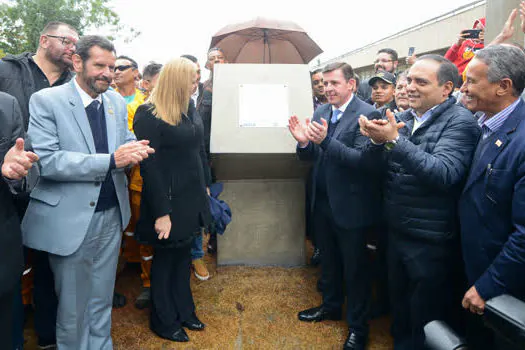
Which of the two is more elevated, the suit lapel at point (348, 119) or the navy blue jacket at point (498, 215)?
the suit lapel at point (348, 119)

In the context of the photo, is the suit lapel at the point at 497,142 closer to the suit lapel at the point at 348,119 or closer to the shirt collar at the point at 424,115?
the shirt collar at the point at 424,115

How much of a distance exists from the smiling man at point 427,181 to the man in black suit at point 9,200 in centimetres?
174

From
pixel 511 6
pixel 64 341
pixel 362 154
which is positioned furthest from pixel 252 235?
pixel 511 6

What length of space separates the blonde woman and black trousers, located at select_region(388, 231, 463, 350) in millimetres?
1380

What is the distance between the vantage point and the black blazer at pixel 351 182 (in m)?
2.69

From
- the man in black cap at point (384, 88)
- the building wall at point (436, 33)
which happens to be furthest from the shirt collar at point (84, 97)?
the building wall at point (436, 33)

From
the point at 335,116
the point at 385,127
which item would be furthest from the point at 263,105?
the point at 385,127

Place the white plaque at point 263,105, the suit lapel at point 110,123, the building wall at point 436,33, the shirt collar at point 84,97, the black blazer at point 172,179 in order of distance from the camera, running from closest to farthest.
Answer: the shirt collar at point 84,97 < the suit lapel at point 110,123 < the black blazer at point 172,179 < the white plaque at point 263,105 < the building wall at point 436,33

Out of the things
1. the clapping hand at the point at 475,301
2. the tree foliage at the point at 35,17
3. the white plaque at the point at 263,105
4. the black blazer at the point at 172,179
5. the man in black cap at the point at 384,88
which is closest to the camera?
the clapping hand at the point at 475,301

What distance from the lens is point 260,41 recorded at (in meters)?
5.66

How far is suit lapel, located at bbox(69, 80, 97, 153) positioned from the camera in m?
2.12

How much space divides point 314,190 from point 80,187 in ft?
5.60

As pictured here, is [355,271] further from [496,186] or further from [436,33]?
[436,33]

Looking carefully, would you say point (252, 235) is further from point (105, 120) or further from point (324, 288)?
point (105, 120)
